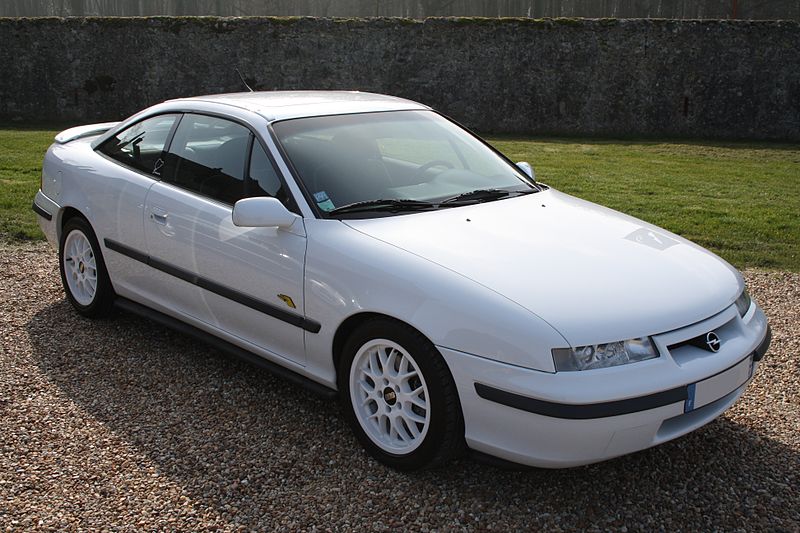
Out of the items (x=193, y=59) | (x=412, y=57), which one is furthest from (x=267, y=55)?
(x=412, y=57)

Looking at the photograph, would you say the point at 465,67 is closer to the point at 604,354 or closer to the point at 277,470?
the point at 277,470

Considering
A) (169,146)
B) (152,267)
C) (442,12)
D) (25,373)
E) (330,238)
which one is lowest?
(25,373)

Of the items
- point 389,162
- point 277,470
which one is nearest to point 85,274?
point 389,162

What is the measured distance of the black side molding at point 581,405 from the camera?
2.84 metres

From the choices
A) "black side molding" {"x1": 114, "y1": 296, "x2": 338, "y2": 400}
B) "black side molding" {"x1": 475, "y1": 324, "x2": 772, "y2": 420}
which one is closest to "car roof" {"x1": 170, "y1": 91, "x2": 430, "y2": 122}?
"black side molding" {"x1": 114, "y1": 296, "x2": 338, "y2": 400}

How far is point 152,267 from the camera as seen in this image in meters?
4.47

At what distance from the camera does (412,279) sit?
10.6ft

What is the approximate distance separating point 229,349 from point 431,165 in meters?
1.45

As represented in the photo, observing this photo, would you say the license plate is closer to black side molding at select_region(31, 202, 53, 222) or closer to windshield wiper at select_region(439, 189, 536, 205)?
windshield wiper at select_region(439, 189, 536, 205)

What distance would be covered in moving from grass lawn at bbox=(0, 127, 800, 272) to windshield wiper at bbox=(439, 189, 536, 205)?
11.9 feet

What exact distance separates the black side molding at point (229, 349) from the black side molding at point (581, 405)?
948 mm

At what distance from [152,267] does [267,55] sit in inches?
645

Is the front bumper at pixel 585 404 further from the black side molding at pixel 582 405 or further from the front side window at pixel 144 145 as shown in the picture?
the front side window at pixel 144 145

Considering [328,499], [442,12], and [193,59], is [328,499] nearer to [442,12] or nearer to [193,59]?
[193,59]
